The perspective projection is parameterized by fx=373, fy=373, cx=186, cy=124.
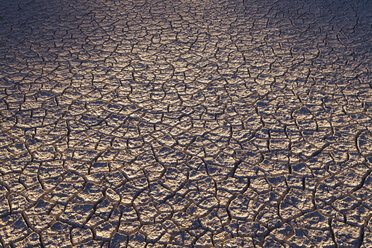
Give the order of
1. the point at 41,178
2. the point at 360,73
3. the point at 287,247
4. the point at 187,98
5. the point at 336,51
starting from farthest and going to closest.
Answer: the point at 336,51 → the point at 360,73 → the point at 187,98 → the point at 41,178 → the point at 287,247

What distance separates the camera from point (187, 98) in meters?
3.93

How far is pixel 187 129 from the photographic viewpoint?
351 cm

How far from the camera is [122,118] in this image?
3.65 m

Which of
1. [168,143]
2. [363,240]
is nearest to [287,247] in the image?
[363,240]

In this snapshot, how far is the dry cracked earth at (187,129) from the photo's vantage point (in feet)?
8.71

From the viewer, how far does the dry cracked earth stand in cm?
266

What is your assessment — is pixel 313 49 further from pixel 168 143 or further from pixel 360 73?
pixel 168 143

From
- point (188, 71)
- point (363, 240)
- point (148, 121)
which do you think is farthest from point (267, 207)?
point (188, 71)

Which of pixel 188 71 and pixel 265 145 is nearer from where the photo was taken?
pixel 265 145

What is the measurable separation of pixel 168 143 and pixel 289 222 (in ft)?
4.11

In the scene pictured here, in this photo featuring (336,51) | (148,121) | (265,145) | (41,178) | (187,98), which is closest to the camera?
(41,178)

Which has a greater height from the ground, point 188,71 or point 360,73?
point 360,73

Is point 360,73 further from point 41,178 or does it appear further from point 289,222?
point 41,178

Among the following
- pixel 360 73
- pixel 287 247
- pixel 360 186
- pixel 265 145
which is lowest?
pixel 287 247
